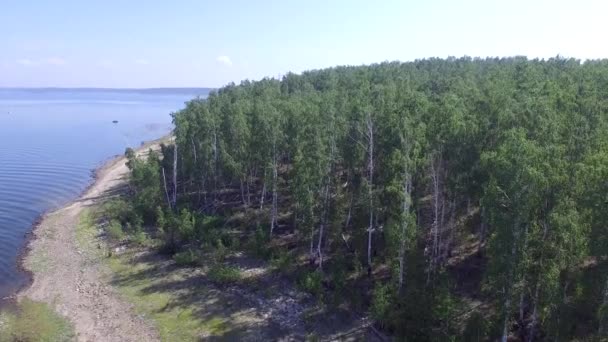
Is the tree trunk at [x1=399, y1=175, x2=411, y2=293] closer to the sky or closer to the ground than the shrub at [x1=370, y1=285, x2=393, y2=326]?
closer to the sky

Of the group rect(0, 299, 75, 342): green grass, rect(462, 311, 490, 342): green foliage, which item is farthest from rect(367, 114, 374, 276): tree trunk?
rect(0, 299, 75, 342): green grass

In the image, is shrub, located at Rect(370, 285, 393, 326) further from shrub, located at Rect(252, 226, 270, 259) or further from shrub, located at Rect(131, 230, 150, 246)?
shrub, located at Rect(131, 230, 150, 246)

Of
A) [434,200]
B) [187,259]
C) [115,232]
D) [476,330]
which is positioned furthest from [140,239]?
[476,330]

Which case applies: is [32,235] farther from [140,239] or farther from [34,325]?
[34,325]

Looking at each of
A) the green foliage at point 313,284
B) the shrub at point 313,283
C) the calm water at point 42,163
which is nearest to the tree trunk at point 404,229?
the green foliage at point 313,284

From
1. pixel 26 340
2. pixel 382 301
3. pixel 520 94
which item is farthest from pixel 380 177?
pixel 26 340

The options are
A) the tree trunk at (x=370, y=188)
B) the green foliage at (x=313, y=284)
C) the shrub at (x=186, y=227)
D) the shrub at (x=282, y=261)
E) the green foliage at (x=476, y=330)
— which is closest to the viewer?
the green foliage at (x=476, y=330)

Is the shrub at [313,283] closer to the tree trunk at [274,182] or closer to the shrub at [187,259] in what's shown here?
the tree trunk at [274,182]
